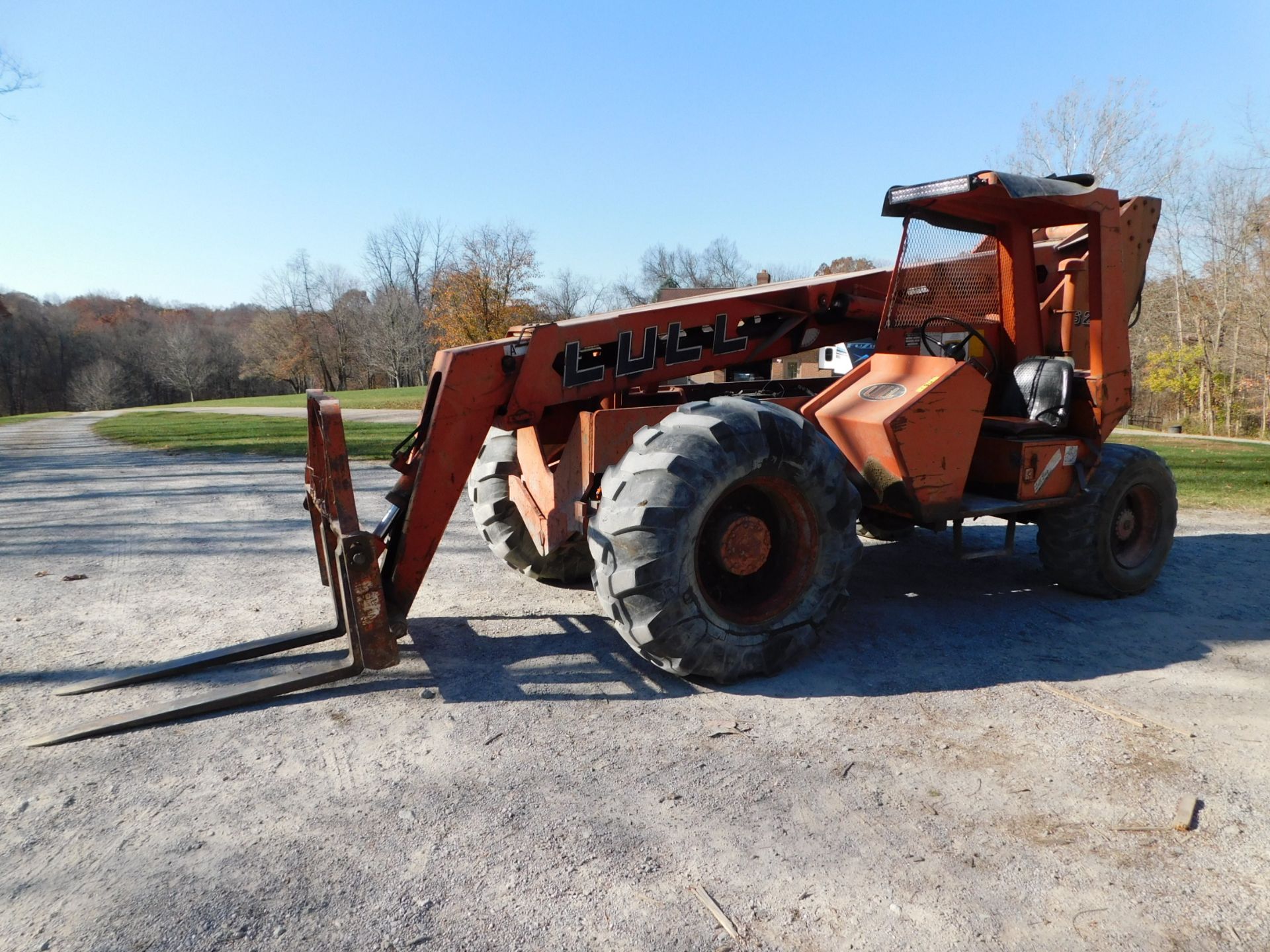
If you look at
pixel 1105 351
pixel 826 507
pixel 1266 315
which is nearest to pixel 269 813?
pixel 826 507

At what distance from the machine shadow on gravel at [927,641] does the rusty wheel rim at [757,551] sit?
343 millimetres

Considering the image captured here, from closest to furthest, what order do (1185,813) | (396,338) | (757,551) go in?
(1185,813)
(757,551)
(396,338)

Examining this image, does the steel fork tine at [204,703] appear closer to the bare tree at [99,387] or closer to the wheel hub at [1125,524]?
the wheel hub at [1125,524]

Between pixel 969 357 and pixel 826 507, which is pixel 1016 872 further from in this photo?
pixel 969 357

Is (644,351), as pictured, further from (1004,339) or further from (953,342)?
(1004,339)

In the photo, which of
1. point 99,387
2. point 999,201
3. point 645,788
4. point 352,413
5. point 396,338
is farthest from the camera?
point 99,387

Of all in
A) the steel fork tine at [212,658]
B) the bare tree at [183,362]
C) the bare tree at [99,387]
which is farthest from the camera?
the bare tree at [183,362]

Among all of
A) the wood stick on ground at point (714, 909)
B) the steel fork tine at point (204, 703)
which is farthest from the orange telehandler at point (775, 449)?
the wood stick on ground at point (714, 909)

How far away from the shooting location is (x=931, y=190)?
523 centimetres

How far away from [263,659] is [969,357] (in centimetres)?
487

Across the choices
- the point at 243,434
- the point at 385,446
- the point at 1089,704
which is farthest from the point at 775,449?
the point at 243,434

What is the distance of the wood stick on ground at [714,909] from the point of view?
8.14 ft

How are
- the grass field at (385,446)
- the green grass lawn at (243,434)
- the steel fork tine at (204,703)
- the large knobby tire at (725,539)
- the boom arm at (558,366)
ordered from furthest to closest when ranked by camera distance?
the green grass lawn at (243,434) < the grass field at (385,446) < the boom arm at (558,366) < the large knobby tire at (725,539) < the steel fork tine at (204,703)

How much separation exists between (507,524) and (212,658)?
2034mm
